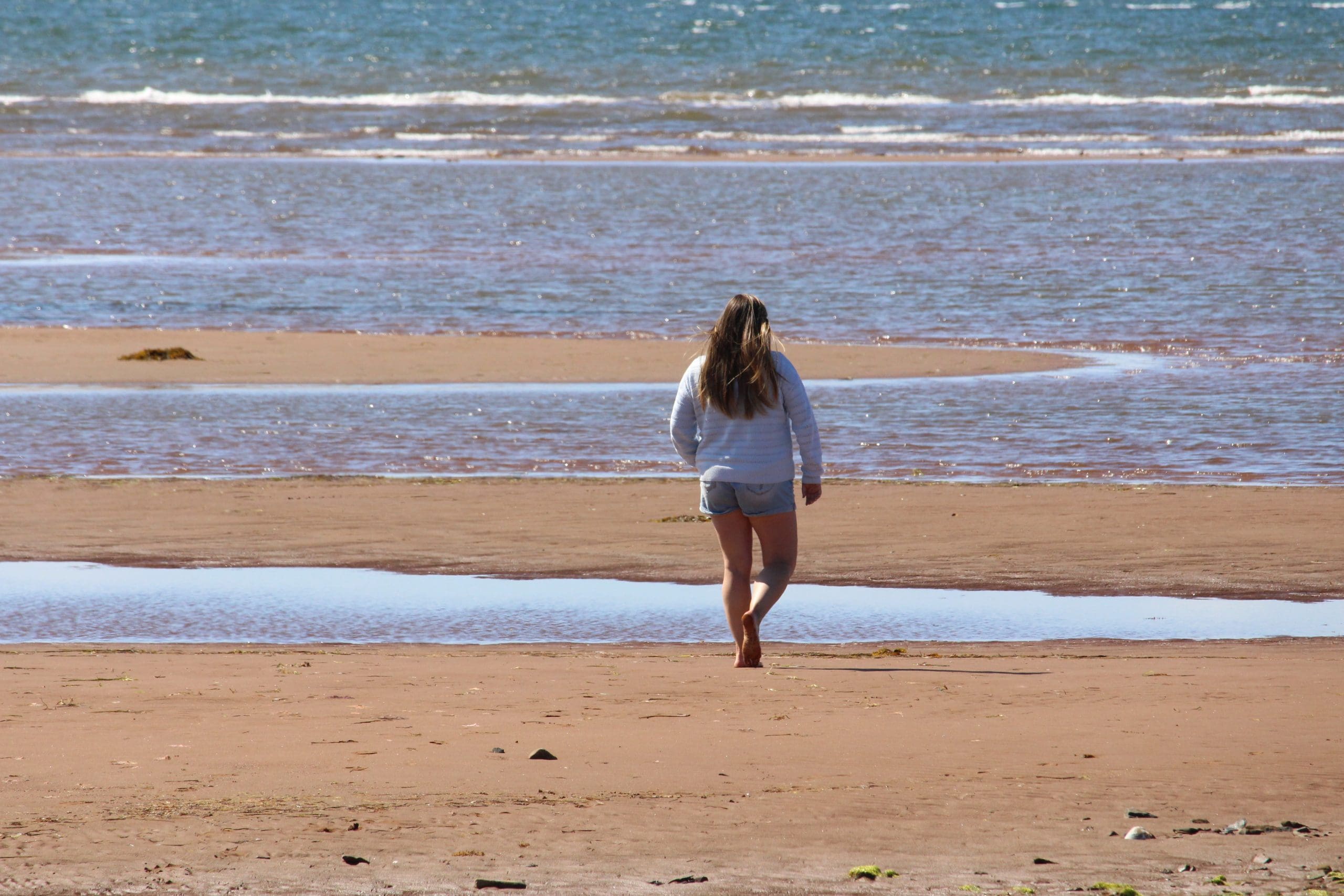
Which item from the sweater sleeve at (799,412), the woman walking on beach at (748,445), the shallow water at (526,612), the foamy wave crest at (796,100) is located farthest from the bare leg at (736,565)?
the foamy wave crest at (796,100)

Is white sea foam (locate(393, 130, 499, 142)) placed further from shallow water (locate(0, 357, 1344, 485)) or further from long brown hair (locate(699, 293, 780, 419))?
long brown hair (locate(699, 293, 780, 419))

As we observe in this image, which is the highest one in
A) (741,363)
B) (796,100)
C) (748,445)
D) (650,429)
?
(741,363)

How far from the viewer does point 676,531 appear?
9539 mm

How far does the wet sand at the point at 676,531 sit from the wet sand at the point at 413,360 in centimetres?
401

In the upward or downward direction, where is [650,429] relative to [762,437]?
downward

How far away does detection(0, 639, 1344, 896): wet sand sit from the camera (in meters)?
4.41

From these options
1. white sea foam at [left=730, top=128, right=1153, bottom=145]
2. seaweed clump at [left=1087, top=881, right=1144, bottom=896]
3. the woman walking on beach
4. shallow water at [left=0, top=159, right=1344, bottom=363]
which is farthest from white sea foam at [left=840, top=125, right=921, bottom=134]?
seaweed clump at [left=1087, top=881, right=1144, bottom=896]

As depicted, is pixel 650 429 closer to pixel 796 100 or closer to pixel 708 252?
pixel 708 252

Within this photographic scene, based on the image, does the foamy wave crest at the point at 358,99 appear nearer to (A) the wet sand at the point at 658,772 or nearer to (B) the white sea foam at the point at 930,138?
(B) the white sea foam at the point at 930,138

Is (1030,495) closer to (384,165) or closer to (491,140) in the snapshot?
(384,165)

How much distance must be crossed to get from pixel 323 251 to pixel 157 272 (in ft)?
7.73

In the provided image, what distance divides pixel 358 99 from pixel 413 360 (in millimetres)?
40502

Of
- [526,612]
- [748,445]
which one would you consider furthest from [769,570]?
[526,612]

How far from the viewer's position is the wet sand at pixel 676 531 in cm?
873
